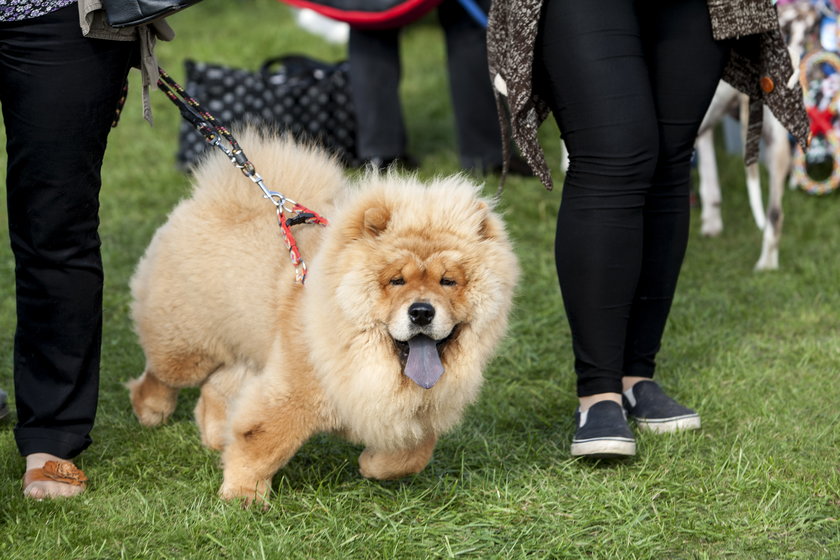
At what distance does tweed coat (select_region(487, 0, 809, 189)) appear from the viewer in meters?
2.84

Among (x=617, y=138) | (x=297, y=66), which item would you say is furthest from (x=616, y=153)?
(x=297, y=66)

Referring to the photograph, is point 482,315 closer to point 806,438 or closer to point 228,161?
point 228,161

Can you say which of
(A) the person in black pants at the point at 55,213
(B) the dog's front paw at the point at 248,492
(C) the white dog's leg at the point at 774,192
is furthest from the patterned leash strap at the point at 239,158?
(C) the white dog's leg at the point at 774,192

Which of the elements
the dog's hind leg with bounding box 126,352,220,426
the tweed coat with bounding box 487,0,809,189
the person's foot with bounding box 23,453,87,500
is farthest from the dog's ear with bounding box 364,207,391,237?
the person's foot with bounding box 23,453,87,500

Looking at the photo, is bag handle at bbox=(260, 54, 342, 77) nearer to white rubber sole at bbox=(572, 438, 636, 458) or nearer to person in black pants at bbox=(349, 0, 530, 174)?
person in black pants at bbox=(349, 0, 530, 174)

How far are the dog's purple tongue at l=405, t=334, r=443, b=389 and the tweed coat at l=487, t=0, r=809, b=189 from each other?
721 mm

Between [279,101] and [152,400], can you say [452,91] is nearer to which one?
[279,101]

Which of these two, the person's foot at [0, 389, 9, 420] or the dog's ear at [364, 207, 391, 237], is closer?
the dog's ear at [364, 207, 391, 237]

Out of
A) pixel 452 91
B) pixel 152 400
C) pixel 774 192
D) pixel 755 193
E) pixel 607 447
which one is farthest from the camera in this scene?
pixel 452 91

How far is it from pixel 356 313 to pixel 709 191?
3999 millimetres

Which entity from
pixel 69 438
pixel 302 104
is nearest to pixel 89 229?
pixel 69 438

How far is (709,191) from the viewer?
6.02 meters

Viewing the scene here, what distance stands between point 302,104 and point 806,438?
4.33 m

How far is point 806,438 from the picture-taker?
325 centimetres
